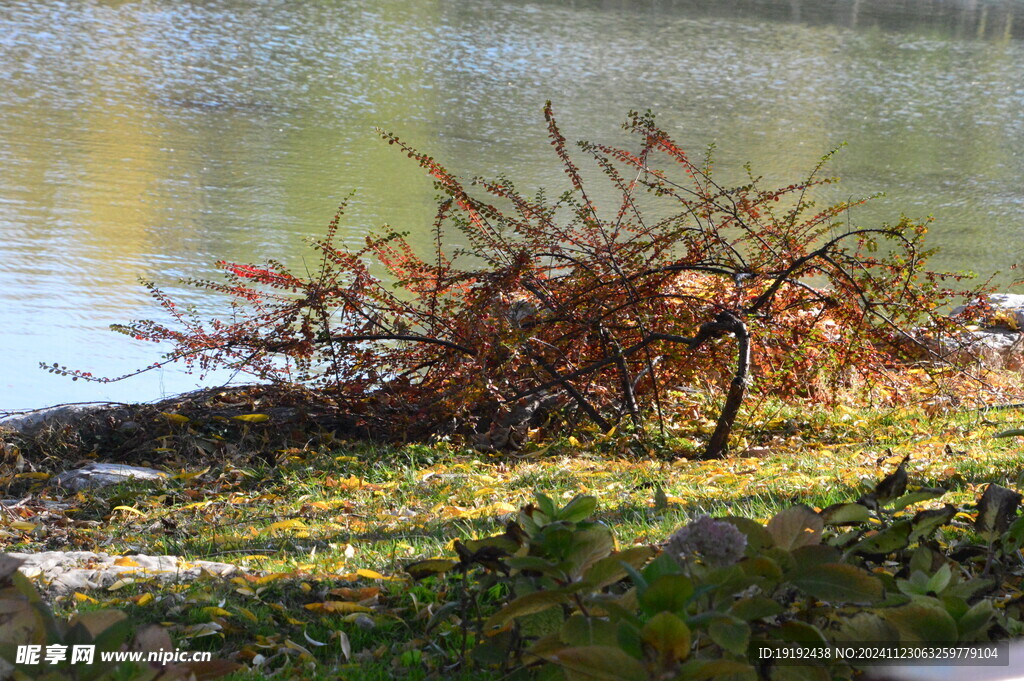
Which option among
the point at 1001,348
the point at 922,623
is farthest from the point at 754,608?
the point at 1001,348

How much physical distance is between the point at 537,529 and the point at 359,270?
4.34 metres

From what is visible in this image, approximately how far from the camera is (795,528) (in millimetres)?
1907

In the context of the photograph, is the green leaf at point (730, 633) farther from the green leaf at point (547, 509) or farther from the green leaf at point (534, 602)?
the green leaf at point (547, 509)

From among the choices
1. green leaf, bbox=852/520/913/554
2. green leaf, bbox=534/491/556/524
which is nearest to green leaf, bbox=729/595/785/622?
green leaf, bbox=534/491/556/524

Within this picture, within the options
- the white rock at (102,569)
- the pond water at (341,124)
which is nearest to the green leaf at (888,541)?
the white rock at (102,569)

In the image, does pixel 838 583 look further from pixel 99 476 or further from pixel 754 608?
pixel 99 476

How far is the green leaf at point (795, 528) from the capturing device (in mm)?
1896

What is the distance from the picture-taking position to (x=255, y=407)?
618cm

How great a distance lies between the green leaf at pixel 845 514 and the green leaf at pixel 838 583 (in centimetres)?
34

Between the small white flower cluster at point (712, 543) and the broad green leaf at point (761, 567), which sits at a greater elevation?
the small white flower cluster at point (712, 543)

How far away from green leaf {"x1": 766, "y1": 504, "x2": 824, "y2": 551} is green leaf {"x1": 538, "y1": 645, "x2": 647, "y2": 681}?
604mm

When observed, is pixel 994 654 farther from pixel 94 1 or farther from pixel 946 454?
pixel 94 1

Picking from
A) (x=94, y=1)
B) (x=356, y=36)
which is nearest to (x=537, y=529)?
(x=356, y=36)

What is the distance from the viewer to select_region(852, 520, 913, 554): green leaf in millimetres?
2064
